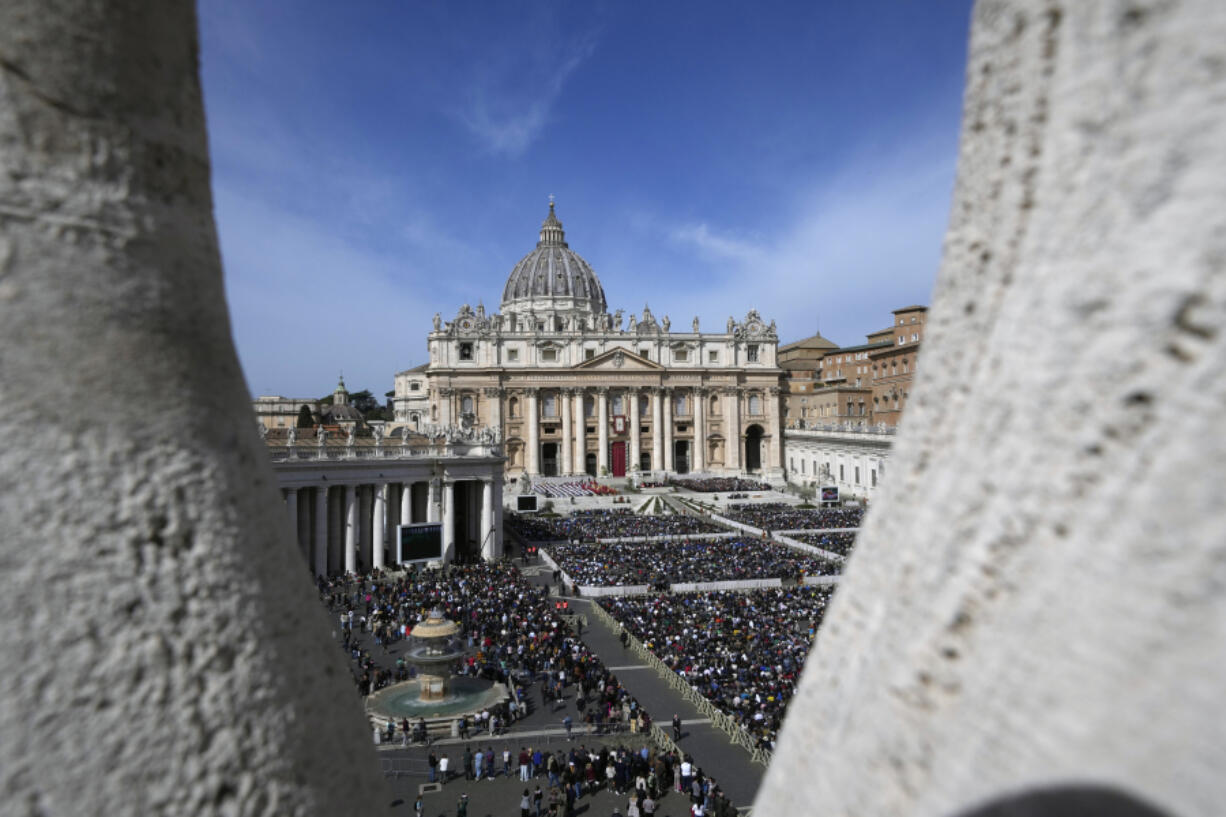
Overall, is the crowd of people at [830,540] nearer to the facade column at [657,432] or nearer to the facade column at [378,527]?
the facade column at [378,527]

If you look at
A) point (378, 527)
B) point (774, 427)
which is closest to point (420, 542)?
point (378, 527)

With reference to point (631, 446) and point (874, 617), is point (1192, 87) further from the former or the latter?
point (631, 446)

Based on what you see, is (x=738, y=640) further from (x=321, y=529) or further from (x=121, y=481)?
(x=121, y=481)

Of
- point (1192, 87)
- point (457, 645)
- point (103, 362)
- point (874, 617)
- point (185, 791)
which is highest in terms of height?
point (1192, 87)

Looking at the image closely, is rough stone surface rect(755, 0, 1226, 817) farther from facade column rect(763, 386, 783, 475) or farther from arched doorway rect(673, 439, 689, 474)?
facade column rect(763, 386, 783, 475)

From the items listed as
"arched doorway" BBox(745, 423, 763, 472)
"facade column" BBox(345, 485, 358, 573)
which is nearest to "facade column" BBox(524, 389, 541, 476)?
"arched doorway" BBox(745, 423, 763, 472)

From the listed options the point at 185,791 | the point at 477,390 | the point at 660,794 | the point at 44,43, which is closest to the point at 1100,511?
the point at 185,791
